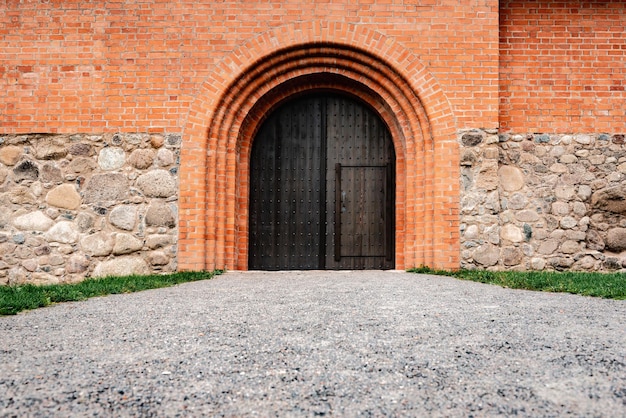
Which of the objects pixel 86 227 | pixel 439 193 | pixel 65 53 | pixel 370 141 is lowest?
pixel 86 227

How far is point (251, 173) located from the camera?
7.80m

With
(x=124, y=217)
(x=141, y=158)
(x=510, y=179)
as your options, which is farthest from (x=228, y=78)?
(x=510, y=179)

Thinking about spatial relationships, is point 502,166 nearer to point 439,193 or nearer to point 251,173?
point 439,193

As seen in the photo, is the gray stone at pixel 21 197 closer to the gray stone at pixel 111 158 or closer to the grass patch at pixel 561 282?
the gray stone at pixel 111 158

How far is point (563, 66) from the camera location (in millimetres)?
7406

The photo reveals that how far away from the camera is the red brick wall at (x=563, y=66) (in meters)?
7.33

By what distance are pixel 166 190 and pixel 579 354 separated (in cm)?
554

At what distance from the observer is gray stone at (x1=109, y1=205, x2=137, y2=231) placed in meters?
6.91

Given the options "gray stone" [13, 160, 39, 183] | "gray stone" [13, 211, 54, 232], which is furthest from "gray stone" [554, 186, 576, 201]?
"gray stone" [13, 160, 39, 183]

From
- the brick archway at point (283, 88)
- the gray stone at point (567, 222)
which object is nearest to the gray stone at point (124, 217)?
the brick archway at point (283, 88)

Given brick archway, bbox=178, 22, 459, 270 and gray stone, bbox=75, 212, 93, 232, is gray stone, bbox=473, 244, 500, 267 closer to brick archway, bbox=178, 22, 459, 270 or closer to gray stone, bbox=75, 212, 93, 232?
brick archway, bbox=178, 22, 459, 270

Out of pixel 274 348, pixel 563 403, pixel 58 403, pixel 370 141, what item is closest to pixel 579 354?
pixel 563 403

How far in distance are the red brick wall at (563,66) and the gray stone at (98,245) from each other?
572 cm

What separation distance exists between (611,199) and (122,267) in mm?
6802
